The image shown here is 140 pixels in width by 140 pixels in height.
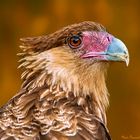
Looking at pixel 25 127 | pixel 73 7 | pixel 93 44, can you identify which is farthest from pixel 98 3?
pixel 25 127

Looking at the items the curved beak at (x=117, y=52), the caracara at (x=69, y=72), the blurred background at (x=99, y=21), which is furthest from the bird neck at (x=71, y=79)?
the blurred background at (x=99, y=21)

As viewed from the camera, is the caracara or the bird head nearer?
the caracara

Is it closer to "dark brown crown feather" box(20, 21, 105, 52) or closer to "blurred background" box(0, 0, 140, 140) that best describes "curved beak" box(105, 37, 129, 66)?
"dark brown crown feather" box(20, 21, 105, 52)

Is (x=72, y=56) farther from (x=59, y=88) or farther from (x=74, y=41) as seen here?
(x=59, y=88)

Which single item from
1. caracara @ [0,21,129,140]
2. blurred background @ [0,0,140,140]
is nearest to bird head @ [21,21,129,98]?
caracara @ [0,21,129,140]

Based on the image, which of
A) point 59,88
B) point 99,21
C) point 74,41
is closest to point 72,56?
point 74,41

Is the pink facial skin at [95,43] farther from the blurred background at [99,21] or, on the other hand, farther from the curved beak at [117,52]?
the blurred background at [99,21]

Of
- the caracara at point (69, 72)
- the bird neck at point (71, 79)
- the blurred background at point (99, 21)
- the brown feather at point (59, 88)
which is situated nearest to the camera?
the brown feather at point (59, 88)
